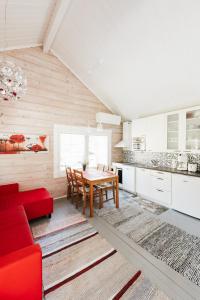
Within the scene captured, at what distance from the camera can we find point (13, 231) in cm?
171

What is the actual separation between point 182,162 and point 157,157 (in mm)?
776

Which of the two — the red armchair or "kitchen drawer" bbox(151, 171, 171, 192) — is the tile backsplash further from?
the red armchair

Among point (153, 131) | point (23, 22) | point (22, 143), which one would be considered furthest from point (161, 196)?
point (23, 22)

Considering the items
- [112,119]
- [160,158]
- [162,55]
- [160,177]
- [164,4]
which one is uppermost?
[164,4]

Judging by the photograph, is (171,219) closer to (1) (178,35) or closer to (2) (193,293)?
(2) (193,293)

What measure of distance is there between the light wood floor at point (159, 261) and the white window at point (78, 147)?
5.65 ft

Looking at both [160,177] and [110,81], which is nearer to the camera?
[160,177]

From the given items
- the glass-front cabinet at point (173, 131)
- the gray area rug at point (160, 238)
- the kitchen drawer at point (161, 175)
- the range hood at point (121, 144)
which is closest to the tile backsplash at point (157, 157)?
the glass-front cabinet at point (173, 131)

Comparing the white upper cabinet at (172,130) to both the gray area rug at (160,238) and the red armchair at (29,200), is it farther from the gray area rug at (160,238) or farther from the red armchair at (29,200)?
the red armchair at (29,200)

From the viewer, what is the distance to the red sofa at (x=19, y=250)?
1.08 metres

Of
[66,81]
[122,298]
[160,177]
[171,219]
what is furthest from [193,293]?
[66,81]

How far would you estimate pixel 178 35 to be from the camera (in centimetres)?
213

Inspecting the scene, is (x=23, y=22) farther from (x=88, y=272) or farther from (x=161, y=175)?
(x=161, y=175)

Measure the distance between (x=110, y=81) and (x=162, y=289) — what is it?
3.89 metres
